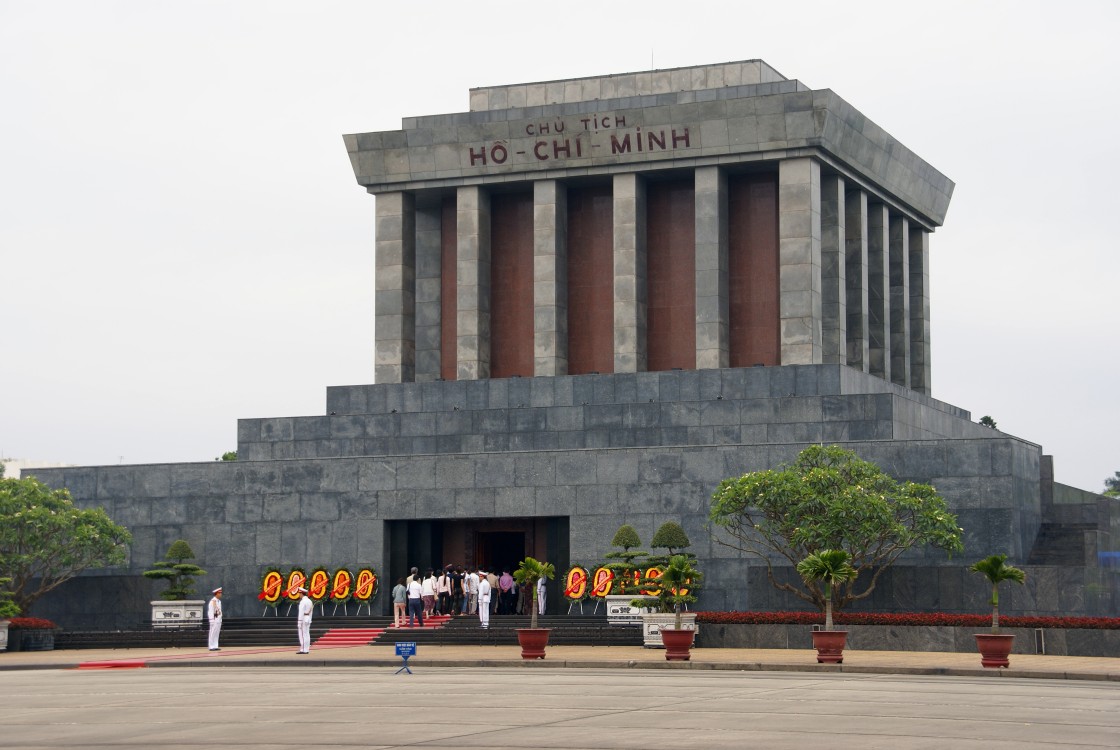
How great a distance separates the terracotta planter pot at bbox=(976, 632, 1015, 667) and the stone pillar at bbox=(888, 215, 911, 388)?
32.5 meters

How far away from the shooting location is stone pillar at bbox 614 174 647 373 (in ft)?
191

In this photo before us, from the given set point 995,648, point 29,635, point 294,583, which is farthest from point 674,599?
point 29,635

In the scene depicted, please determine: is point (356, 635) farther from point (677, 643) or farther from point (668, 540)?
point (677, 643)

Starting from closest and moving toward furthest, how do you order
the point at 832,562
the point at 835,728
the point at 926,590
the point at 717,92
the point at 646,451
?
the point at 835,728
the point at 832,562
the point at 926,590
the point at 646,451
the point at 717,92

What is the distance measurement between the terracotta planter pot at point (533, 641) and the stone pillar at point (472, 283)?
20.3 m

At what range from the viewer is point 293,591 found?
176 ft

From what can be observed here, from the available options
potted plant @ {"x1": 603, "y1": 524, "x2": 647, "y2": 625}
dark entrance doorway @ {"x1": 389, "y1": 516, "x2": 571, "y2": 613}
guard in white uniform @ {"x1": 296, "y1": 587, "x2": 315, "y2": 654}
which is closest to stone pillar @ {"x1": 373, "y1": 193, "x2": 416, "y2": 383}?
dark entrance doorway @ {"x1": 389, "y1": 516, "x2": 571, "y2": 613}

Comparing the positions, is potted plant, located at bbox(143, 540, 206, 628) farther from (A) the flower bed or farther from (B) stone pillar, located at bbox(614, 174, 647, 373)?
(A) the flower bed

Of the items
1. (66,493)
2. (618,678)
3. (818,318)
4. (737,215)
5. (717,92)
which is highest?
(717,92)

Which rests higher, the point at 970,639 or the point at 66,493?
the point at 66,493

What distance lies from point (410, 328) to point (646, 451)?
1482 cm

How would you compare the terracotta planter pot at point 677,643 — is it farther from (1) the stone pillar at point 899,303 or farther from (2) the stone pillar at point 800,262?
(1) the stone pillar at point 899,303

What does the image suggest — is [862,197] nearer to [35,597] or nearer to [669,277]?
[669,277]

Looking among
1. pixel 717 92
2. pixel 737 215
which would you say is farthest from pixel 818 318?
pixel 717 92
